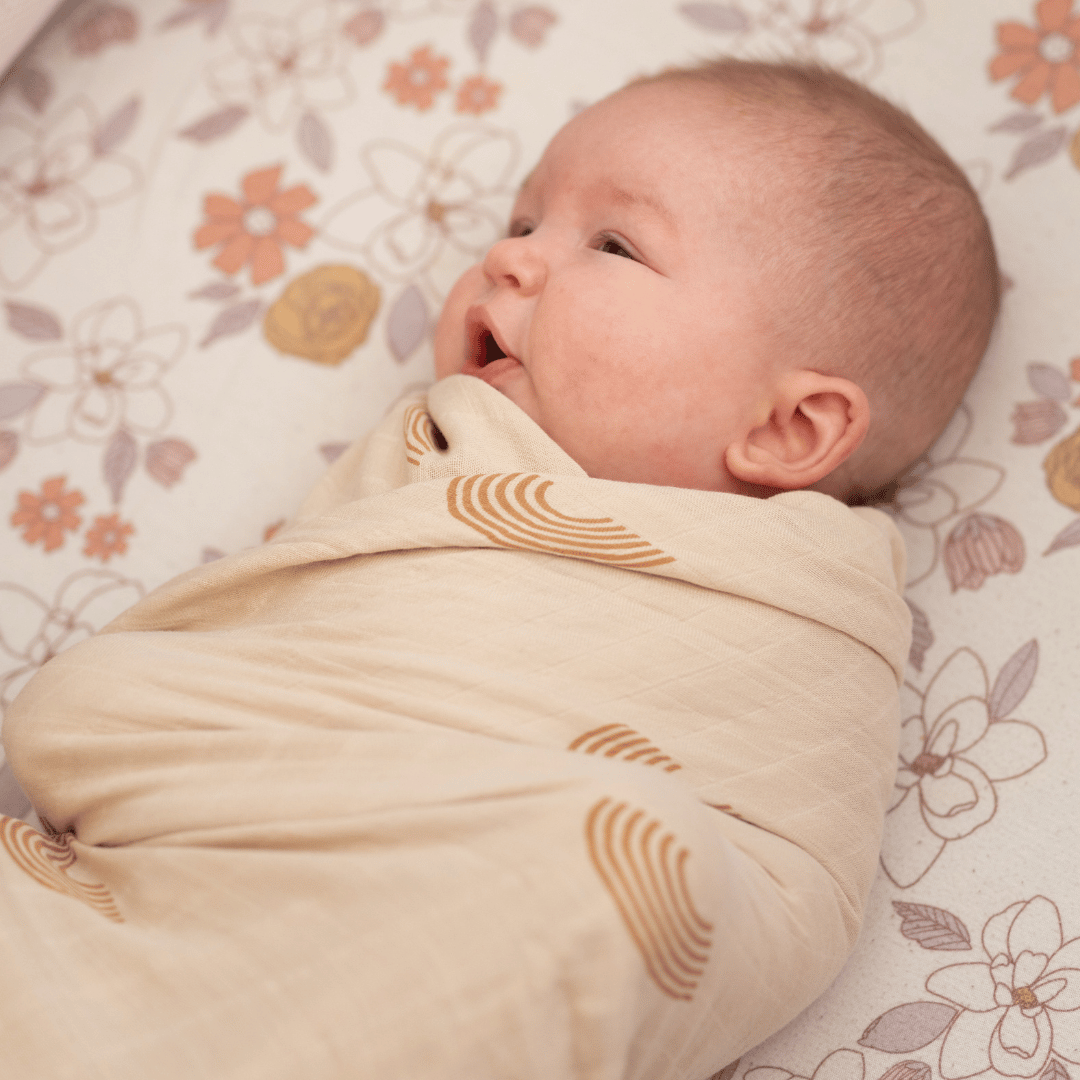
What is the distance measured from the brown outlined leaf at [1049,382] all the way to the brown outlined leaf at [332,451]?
2.47ft

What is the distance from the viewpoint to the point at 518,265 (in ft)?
3.07

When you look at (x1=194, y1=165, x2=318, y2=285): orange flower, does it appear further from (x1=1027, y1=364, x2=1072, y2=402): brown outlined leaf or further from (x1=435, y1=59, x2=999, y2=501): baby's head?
(x1=1027, y1=364, x2=1072, y2=402): brown outlined leaf

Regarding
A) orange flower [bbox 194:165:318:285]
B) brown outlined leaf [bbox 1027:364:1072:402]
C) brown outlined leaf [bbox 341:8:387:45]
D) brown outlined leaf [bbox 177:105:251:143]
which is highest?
brown outlined leaf [bbox 341:8:387:45]

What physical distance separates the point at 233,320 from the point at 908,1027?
0.99 m

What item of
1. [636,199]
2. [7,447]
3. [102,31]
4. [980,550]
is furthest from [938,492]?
[102,31]

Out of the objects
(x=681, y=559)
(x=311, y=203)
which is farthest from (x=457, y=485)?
(x=311, y=203)

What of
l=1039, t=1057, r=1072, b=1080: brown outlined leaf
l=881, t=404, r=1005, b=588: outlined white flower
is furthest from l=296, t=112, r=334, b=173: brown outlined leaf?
l=1039, t=1057, r=1072, b=1080: brown outlined leaf

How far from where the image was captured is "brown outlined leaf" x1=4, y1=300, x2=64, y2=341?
1153mm

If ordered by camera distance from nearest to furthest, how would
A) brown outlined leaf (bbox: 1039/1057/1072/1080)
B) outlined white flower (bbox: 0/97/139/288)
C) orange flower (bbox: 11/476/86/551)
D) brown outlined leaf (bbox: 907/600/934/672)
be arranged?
brown outlined leaf (bbox: 1039/1057/1072/1080) < brown outlined leaf (bbox: 907/600/934/672) < orange flower (bbox: 11/476/86/551) < outlined white flower (bbox: 0/97/139/288)

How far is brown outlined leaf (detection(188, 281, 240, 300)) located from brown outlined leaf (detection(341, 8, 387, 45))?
0.36 meters

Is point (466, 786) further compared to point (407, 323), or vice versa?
point (407, 323)

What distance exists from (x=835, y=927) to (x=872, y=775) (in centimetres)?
13

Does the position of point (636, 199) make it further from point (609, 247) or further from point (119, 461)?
point (119, 461)

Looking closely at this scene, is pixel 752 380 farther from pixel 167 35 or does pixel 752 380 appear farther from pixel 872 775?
pixel 167 35
